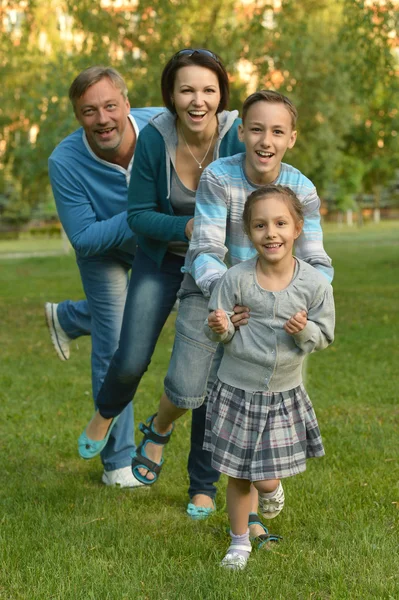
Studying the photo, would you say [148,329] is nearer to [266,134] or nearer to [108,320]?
[108,320]

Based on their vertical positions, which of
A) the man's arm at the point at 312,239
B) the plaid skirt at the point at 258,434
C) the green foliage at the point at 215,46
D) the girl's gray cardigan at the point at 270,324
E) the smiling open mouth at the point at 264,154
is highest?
the green foliage at the point at 215,46

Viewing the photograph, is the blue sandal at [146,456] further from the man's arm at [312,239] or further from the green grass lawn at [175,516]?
the man's arm at [312,239]

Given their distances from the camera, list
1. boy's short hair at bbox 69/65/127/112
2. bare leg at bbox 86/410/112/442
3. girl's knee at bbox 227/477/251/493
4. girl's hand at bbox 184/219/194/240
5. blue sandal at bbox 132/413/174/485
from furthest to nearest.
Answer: bare leg at bbox 86/410/112/442, boy's short hair at bbox 69/65/127/112, blue sandal at bbox 132/413/174/485, girl's hand at bbox 184/219/194/240, girl's knee at bbox 227/477/251/493

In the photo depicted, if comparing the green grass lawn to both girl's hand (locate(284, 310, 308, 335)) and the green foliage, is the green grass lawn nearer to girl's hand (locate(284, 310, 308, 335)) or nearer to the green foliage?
girl's hand (locate(284, 310, 308, 335))

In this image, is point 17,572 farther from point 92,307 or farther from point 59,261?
point 59,261

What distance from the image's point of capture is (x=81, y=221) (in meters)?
5.20

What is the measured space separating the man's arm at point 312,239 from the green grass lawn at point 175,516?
123 cm

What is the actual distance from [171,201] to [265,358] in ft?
3.48

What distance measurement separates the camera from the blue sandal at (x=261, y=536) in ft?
13.8

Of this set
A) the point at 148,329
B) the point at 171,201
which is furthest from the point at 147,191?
the point at 148,329

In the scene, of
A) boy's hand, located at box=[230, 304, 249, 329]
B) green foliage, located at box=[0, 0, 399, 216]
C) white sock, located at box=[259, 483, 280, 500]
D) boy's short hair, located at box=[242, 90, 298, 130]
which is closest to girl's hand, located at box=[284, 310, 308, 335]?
boy's hand, located at box=[230, 304, 249, 329]

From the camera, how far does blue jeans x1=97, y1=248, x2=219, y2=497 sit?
4660mm

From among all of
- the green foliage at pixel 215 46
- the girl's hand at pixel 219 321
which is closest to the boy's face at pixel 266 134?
the girl's hand at pixel 219 321

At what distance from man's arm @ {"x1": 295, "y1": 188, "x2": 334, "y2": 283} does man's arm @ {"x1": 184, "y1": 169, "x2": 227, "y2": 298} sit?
0.34 metres
